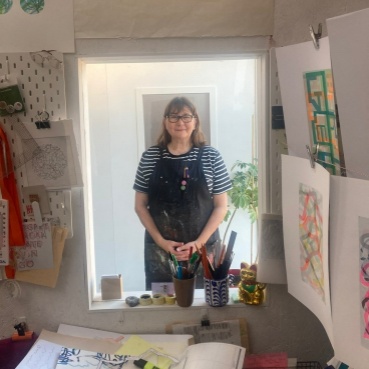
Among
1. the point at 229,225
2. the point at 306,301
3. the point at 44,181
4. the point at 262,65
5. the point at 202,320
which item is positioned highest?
the point at 262,65

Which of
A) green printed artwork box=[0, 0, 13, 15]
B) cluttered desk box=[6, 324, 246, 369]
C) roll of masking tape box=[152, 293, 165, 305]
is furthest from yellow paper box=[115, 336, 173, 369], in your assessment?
green printed artwork box=[0, 0, 13, 15]

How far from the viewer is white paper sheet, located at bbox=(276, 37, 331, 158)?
0.84 meters

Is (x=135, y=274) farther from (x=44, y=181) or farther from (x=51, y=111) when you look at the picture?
(x=51, y=111)

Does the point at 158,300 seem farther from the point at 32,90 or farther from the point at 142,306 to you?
the point at 32,90

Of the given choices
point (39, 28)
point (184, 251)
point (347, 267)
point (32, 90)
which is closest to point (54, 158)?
point (32, 90)

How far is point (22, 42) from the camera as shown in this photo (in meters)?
1.11

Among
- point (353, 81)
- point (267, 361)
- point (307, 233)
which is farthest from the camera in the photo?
point (267, 361)

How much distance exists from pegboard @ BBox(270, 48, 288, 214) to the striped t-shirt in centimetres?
12

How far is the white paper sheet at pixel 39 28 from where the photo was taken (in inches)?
43.3

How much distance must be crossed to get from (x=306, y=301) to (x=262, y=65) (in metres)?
0.58

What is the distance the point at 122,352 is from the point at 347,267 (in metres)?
0.65

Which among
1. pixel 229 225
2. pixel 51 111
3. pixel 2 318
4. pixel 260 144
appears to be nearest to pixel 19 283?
pixel 2 318

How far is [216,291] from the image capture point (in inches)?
48.7

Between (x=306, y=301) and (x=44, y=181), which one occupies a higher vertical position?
(x=44, y=181)
